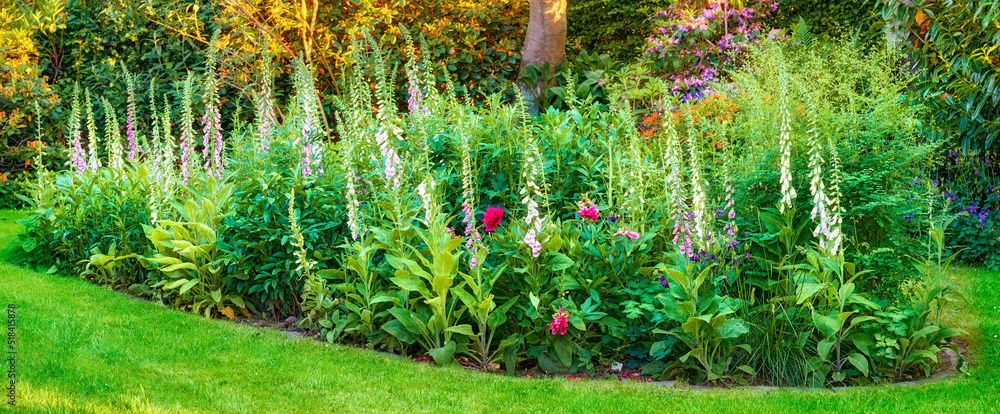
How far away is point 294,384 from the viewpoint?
12.8 ft

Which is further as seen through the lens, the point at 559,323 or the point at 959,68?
the point at 959,68

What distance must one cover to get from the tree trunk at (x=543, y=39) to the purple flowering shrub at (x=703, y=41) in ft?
3.69

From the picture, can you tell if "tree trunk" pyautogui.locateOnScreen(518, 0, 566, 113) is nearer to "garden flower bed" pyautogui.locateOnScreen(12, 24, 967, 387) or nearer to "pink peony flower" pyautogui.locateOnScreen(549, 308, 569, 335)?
"garden flower bed" pyautogui.locateOnScreen(12, 24, 967, 387)

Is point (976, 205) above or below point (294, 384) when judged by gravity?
above

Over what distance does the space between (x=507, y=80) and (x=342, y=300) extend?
18.9 ft

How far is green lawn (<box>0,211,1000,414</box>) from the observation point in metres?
3.63

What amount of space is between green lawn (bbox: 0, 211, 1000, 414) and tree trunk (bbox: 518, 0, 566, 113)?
19.3ft

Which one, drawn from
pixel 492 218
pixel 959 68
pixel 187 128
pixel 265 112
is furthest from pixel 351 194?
pixel 959 68

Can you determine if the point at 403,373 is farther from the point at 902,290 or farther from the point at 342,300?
the point at 902,290

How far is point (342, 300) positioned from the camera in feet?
15.8

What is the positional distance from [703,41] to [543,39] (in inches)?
75.8

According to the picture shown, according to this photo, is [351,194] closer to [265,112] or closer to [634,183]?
[634,183]

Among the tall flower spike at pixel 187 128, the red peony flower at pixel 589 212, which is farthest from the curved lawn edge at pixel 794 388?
the tall flower spike at pixel 187 128

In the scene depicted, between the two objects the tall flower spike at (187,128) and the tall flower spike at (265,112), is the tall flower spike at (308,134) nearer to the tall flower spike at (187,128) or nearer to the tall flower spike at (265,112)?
the tall flower spike at (265,112)
